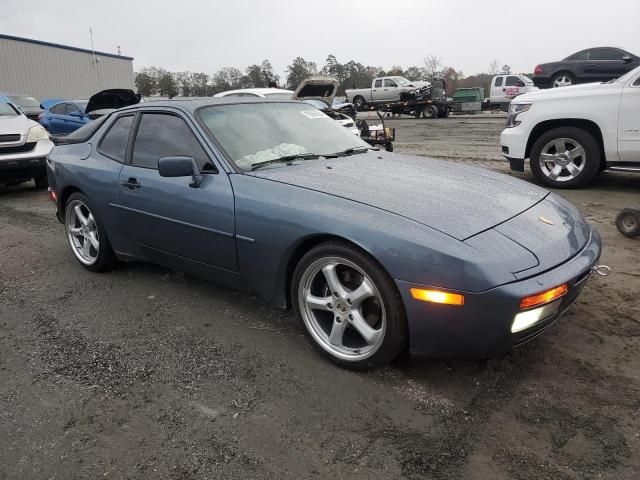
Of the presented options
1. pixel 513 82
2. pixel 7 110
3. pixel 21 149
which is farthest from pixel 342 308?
pixel 513 82

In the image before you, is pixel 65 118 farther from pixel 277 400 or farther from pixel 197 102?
pixel 277 400

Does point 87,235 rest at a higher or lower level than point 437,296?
lower

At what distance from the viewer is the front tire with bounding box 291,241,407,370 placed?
2445mm

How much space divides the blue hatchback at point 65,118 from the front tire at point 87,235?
898cm

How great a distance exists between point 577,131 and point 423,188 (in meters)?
4.80

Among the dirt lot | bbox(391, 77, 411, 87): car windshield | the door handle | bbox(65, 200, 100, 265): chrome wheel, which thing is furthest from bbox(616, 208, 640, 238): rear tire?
bbox(391, 77, 411, 87): car windshield

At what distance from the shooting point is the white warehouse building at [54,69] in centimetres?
3084

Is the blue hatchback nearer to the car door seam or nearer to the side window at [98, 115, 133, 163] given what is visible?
the side window at [98, 115, 133, 163]

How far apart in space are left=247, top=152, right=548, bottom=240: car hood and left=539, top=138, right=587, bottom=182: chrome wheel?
3.89 metres

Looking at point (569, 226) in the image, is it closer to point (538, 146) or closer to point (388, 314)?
point (388, 314)

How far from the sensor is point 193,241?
328cm

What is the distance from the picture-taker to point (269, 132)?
3490mm

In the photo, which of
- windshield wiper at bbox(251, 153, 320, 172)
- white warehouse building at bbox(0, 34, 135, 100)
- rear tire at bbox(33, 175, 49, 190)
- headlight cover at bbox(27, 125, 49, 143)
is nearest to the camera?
windshield wiper at bbox(251, 153, 320, 172)

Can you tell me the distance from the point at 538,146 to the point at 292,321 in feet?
17.1
